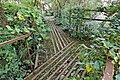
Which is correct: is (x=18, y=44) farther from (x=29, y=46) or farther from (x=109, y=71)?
(x=109, y=71)

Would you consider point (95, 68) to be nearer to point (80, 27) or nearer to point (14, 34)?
point (14, 34)

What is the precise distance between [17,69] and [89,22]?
12.9 feet

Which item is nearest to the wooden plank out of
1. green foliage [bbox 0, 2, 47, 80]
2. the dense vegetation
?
Result: the dense vegetation

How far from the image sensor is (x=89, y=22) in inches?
246

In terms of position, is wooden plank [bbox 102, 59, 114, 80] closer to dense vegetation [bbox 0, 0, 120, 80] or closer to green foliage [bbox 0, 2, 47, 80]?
dense vegetation [bbox 0, 0, 120, 80]

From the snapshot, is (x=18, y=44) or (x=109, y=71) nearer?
(x=109, y=71)

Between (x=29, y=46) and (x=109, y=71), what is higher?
(x=109, y=71)

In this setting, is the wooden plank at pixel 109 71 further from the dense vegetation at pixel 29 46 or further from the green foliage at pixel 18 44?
the green foliage at pixel 18 44

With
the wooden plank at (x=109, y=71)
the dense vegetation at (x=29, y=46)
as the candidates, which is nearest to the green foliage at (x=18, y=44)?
the dense vegetation at (x=29, y=46)

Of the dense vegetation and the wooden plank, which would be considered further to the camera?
the dense vegetation

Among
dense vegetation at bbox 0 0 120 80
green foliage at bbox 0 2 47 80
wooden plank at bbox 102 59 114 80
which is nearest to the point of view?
wooden plank at bbox 102 59 114 80

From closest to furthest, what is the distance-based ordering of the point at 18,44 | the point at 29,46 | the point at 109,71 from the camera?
the point at 109,71
the point at 18,44
the point at 29,46

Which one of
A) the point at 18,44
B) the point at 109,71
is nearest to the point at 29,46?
the point at 18,44

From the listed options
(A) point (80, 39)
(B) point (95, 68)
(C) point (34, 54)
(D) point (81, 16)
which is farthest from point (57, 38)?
(B) point (95, 68)
